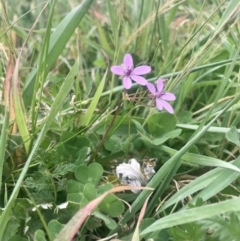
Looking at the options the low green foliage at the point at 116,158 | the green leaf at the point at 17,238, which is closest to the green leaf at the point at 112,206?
the low green foliage at the point at 116,158

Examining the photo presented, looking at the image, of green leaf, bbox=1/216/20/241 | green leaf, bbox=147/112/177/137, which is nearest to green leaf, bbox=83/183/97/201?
green leaf, bbox=1/216/20/241

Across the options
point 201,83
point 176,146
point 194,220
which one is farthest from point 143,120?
point 194,220

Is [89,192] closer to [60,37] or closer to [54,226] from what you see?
[54,226]

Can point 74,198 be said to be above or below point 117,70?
below

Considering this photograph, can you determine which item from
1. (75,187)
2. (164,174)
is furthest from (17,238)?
(164,174)

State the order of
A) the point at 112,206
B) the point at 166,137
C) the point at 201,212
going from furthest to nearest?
the point at 166,137, the point at 112,206, the point at 201,212

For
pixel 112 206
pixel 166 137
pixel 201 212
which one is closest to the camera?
pixel 201 212

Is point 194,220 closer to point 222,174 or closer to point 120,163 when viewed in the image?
point 222,174

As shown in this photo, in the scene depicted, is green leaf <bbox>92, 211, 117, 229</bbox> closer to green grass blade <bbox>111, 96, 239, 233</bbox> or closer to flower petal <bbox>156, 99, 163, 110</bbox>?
green grass blade <bbox>111, 96, 239, 233</bbox>
